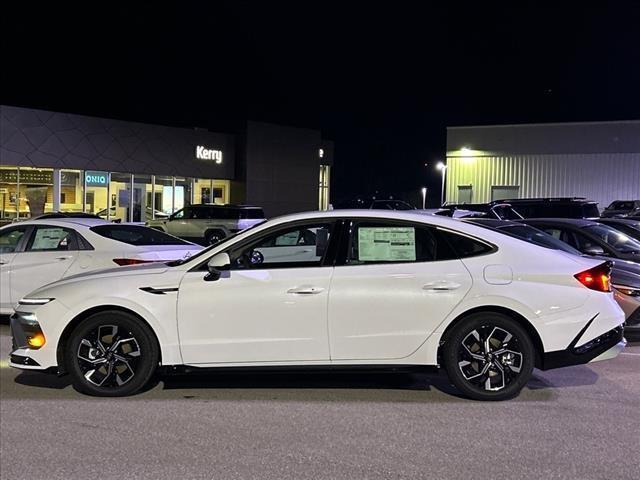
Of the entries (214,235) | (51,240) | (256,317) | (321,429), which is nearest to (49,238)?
(51,240)

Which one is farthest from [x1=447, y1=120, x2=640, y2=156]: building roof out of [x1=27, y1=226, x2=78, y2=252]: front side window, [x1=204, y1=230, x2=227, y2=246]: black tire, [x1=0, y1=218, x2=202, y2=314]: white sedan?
[x1=27, y1=226, x2=78, y2=252]: front side window

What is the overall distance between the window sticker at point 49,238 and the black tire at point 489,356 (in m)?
5.57

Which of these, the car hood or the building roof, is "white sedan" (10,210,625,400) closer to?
the car hood

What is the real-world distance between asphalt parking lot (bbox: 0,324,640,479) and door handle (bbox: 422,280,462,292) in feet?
3.15

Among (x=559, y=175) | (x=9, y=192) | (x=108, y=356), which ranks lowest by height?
(x=108, y=356)

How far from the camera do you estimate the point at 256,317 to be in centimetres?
513

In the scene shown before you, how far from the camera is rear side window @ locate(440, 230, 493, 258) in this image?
5242mm

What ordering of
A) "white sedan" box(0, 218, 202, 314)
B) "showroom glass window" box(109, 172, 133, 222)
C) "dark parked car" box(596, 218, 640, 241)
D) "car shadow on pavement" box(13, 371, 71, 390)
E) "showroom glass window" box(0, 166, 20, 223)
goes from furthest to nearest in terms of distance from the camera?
"showroom glass window" box(109, 172, 133, 222) → "showroom glass window" box(0, 166, 20, 223) → "dark parked car" box(596, 218, 640, 241) → "white sedan" box(0, 218, 202, 314) → "car shadow on pavement" box(13, 371, 71, 390)

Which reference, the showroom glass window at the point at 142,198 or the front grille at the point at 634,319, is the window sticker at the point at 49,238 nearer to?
the front grille at the point at 634,319

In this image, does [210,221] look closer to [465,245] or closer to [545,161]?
[545,161]

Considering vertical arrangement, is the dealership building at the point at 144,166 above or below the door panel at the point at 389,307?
above

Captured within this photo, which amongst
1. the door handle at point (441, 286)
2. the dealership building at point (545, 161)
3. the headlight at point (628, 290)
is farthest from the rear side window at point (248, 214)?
the door handle at point (441, 286)

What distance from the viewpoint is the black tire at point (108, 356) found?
5262 millimetres

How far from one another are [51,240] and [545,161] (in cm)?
3270
